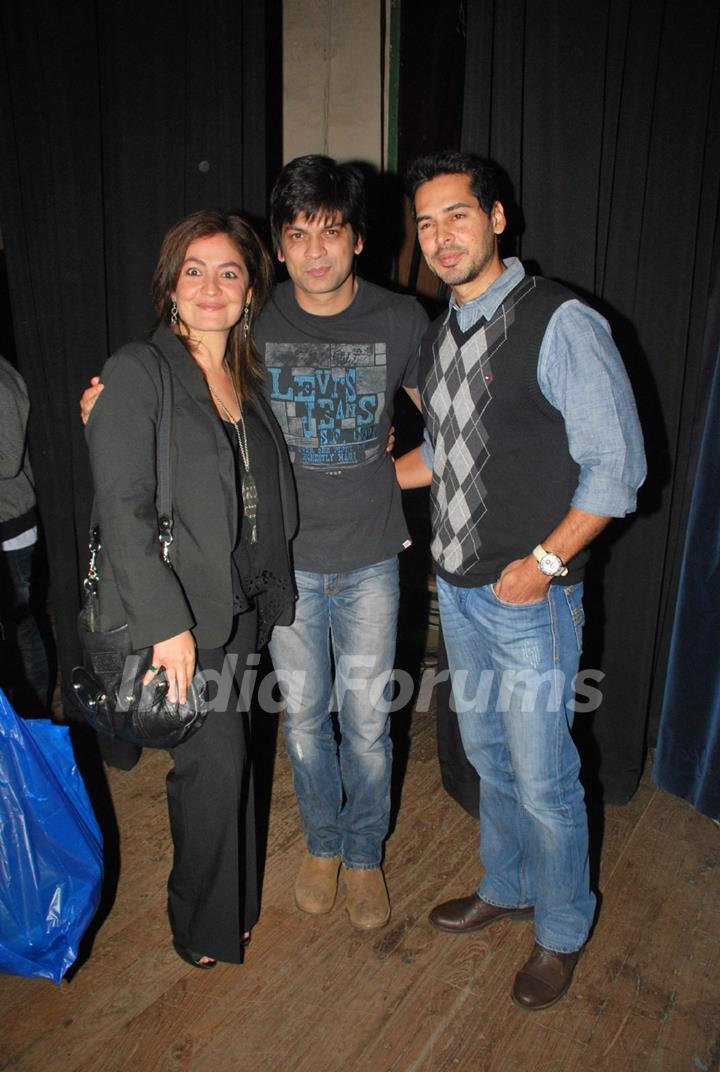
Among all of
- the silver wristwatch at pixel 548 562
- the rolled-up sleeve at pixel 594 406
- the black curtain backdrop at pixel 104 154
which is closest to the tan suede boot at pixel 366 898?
the silver wristwatch at pixel 548 562

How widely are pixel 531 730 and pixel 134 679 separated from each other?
30.1 inches

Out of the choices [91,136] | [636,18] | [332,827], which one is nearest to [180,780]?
[332,827]

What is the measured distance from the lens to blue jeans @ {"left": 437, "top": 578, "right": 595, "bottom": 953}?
149 centimetres

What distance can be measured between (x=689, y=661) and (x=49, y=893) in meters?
1.79

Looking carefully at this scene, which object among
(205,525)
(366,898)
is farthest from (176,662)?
(366,898)

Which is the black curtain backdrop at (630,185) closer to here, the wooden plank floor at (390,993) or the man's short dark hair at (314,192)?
the man's short dark hair at (314,192)

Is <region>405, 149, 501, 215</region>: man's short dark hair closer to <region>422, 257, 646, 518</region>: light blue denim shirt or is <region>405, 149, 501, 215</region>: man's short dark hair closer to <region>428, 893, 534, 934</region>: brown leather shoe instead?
<region>422, 257, 646, 518</region>: light blue denim shirt

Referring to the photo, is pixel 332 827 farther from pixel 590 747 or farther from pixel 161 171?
pixel 161 171

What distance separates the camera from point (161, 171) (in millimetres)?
2131

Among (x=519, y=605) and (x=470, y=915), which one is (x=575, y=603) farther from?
(x=470, y=915)

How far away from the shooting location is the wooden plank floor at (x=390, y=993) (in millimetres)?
1507

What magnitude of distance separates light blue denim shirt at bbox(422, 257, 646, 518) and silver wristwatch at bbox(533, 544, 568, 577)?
103mm

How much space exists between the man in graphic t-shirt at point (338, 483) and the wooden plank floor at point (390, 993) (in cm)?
14

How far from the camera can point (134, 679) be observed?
137 centimetres
